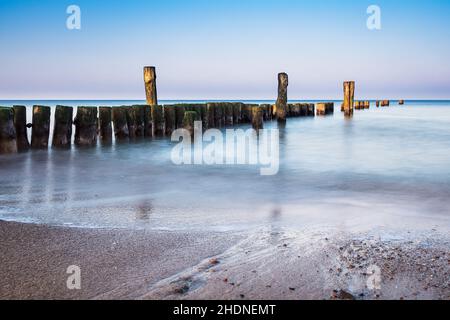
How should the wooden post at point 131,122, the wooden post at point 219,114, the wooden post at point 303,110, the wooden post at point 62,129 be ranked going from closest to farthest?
1. the wooden post at point 62,129
2. the wooden post at point 131,122
3. the wooden post at point 219,114
4. the wooden post at point 303,110

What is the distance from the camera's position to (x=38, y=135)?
845 centimetres

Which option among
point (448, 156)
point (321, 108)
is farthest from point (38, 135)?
point (321, 108)

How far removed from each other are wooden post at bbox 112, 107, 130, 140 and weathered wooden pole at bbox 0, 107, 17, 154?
2.67 metres

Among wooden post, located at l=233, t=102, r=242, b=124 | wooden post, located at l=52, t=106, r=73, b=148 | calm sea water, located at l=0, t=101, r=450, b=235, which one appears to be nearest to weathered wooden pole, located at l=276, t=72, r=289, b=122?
wooden post, located at l=233, t=102, r=242, b=124

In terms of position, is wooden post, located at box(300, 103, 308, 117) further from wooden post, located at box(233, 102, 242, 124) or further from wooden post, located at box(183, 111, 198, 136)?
wooden post, located at box(183, 111, 198, 136)

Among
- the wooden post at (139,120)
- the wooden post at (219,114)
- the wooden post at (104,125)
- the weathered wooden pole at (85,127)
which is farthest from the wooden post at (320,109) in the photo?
the weathered wooden pole at (85,127)

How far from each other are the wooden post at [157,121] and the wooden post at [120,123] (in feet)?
2.98

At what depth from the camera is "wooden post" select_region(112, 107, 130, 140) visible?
32.8 ft

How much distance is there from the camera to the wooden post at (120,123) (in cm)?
1001

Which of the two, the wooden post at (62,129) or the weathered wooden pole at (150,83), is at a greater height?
the weathered wooden pole at (150,83)

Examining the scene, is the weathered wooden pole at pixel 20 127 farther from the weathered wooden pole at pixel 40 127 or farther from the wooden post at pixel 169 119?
the wooden post at pixel 169 119

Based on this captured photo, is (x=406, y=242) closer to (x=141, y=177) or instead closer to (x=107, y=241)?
(x=107, y=241)

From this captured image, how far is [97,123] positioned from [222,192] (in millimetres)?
6130

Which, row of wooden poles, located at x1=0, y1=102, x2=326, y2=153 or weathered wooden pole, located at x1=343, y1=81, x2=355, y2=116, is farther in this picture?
weathered wooden pole, located at x1=343, y1=81, x2=355, y2=116
